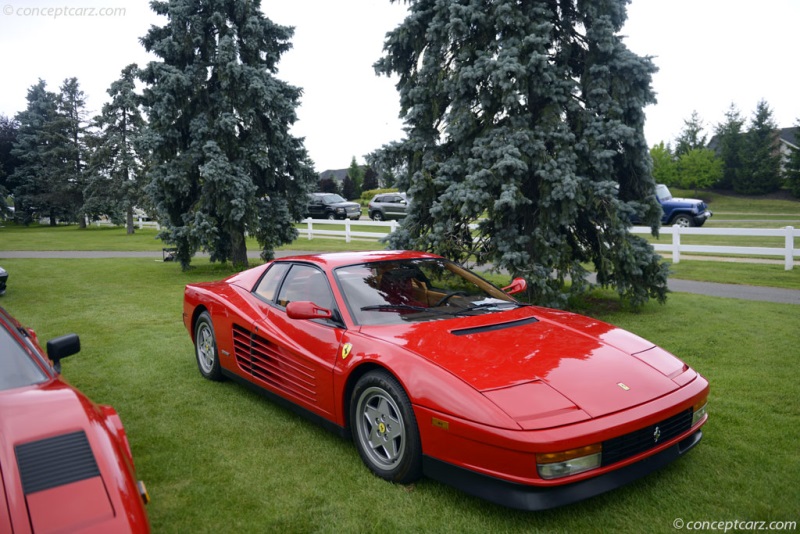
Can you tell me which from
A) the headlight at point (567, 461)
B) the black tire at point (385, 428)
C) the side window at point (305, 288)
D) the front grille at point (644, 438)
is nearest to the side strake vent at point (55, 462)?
the black tire at point (385, 428)

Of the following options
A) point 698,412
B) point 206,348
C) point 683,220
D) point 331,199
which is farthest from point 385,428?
point 331,199

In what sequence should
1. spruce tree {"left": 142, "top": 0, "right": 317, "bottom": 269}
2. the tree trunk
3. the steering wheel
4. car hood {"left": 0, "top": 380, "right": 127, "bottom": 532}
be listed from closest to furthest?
1. car hood {"left": 0, "top": 380, "right": 127, "bottom": 532}
2. the steering wheel
3. spruce tree {"left": 142, "top": 0, "right": 317, "bottom": 269}
4. the tree trunk

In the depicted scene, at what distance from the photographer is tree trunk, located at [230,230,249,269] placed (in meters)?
14.6

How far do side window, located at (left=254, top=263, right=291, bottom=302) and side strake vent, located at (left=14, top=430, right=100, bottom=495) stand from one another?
99.5 inches

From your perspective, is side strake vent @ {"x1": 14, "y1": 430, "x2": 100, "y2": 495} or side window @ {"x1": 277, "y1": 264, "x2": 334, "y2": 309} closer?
side strake vent @ {"x1": 14, "y1": 430, "x2": 100, "y2": 495}

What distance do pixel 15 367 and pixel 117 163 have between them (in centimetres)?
3941

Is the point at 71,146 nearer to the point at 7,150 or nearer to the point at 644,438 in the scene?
the point at 7,150

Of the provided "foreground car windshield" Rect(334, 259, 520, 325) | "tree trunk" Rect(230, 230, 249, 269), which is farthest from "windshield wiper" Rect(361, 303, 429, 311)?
"tree trunk" Rect(230, 230, 249, 269)

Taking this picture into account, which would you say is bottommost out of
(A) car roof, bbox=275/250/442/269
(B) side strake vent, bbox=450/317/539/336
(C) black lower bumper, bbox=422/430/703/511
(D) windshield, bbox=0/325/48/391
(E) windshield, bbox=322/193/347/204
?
(C) black lower bumper, bbox=422/430/703/511

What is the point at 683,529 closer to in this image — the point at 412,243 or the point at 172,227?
the point at 412,243

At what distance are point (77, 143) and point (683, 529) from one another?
167 ft

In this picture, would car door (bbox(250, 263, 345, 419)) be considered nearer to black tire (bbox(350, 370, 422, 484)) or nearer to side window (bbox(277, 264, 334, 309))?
side window (bbox(277, 264, 334, 309))

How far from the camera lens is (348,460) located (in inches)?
147

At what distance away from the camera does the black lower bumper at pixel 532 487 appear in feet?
9.04
